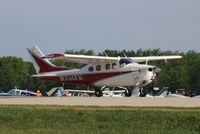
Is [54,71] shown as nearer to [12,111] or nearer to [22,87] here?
[12,111]

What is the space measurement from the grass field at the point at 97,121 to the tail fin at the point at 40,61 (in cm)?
2217

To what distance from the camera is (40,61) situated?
44.9 meters

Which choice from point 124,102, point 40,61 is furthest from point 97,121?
point 40,61

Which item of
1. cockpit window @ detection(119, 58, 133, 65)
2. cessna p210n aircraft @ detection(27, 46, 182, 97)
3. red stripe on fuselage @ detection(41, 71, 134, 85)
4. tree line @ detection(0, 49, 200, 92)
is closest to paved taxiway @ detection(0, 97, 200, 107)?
cessna p210n aircraft @ detection(27, 46, 182, 97)

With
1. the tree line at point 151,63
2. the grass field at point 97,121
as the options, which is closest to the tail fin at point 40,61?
the grass field at point 97,121

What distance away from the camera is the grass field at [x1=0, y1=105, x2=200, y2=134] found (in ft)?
52.8

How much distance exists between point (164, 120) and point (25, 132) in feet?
17.0

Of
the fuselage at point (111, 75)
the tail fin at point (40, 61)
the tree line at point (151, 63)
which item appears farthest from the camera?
the tree line at point (151, 63)

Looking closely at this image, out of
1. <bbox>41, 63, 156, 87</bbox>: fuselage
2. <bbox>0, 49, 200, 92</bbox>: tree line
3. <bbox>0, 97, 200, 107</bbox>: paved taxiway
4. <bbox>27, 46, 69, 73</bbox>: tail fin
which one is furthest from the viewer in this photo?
<bbox>0, 49, 200, 92</bbox>: tree line

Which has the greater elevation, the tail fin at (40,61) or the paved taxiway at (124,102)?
the tail fin at (40,61)

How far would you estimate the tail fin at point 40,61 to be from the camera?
146 feet

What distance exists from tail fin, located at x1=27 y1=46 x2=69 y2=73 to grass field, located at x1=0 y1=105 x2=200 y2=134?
22174 mm

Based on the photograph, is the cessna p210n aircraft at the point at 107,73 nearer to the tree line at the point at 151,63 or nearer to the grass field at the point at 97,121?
the grass field at the point at 97,121

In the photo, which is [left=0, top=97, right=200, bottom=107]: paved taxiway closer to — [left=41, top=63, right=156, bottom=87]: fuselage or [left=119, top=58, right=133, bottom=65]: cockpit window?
[left=41, top=63, right=156, bottom=87]: fuselage
